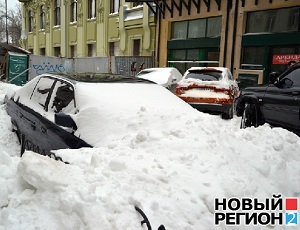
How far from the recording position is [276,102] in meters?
5.69

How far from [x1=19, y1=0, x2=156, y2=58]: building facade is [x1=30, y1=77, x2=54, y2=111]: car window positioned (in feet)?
48.1

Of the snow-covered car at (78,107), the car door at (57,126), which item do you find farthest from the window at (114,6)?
the car door at (57,126)

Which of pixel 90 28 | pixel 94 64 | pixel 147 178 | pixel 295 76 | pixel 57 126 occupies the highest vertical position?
pixel 90 28

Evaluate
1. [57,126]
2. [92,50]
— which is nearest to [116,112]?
[57,126]

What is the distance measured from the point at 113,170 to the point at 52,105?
197cm

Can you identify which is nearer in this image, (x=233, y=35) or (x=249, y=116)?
(x=249, y=116)

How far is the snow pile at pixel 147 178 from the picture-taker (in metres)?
1.98

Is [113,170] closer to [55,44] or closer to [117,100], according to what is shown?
[117,100]

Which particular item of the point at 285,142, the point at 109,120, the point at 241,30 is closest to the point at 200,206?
the point at 109,120

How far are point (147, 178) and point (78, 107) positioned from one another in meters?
1.61

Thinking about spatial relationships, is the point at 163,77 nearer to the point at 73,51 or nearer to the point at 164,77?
the point at 164,77

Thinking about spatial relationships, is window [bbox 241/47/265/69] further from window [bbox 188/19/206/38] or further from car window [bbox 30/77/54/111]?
car window [bbox 30/77/54/111]

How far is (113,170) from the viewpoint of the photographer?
240 cm

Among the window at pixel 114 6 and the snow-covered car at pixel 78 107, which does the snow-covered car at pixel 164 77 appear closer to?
the snow-covered car at pixel 78 107
